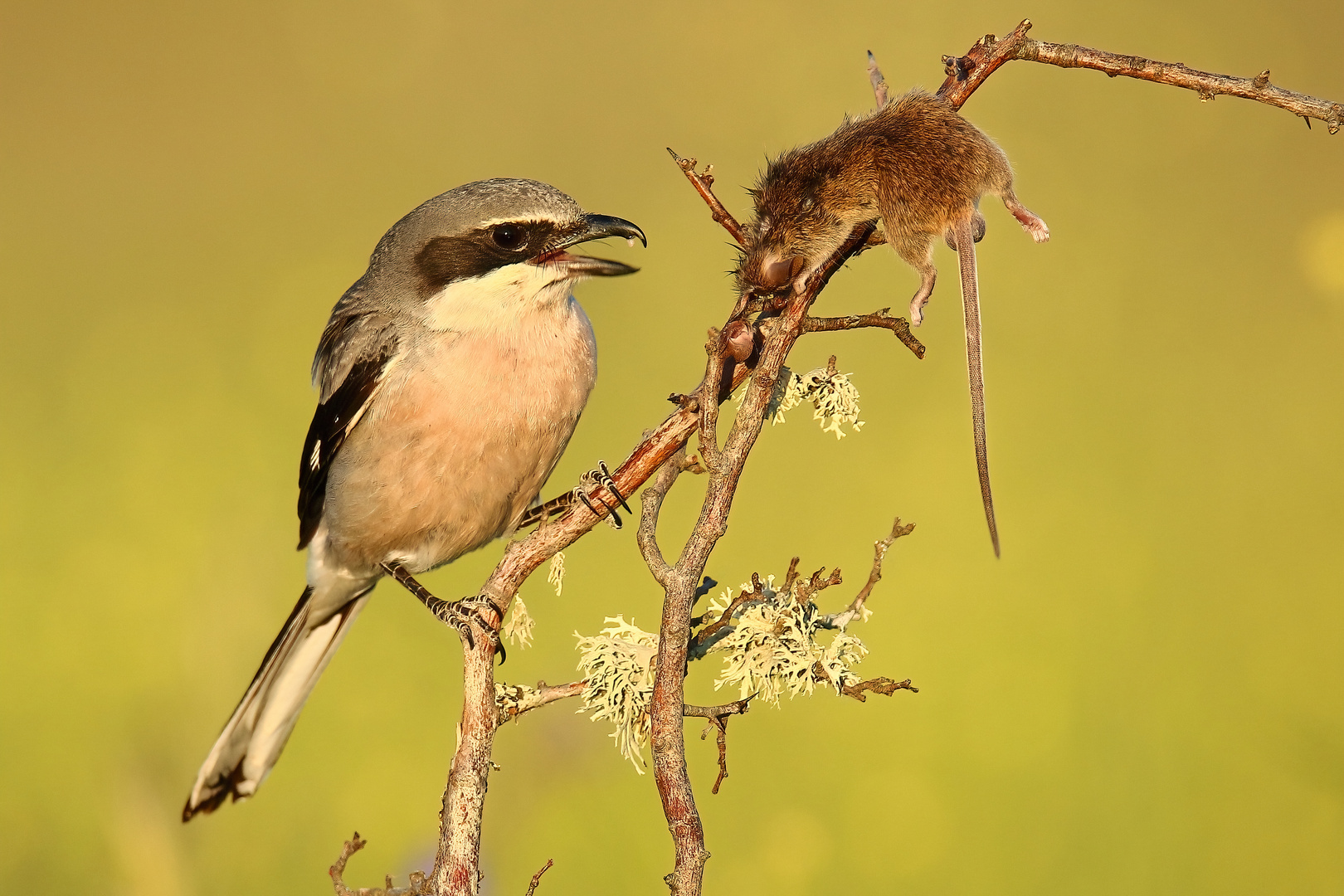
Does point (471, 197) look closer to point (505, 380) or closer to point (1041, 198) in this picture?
point (505, 380)

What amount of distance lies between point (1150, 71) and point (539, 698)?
142 centimetres

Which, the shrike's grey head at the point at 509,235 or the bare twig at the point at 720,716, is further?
the shrike's grey head at the point at 509,235

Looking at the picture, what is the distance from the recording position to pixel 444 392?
114 inches

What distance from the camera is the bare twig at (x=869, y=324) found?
174 centimetres

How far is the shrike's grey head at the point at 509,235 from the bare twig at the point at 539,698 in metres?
1.20

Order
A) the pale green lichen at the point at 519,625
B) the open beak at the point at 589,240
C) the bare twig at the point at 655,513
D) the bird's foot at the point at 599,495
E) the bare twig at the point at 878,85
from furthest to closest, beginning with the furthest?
the open beak at the point at 589,240, the pale green lichen at the point at 519,625, the bare twig at the point at 878,85, the bird's foot at the point at 599,495, the bare twig at the point at 655,513

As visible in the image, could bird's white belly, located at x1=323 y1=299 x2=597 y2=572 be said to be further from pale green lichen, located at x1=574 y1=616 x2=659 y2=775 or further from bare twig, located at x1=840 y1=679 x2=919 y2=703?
bare twig, located at x1=840 y1=679 x2=919 y2=703

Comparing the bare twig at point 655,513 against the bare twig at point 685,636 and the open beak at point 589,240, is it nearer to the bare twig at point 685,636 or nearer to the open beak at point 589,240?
the bare twig at point 685,636

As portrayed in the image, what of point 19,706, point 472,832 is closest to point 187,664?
point 19,706

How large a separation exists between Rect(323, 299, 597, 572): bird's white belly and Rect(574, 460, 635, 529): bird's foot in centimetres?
46

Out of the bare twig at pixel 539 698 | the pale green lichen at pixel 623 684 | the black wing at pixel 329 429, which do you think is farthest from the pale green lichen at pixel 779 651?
the black wing at pixel 329 429

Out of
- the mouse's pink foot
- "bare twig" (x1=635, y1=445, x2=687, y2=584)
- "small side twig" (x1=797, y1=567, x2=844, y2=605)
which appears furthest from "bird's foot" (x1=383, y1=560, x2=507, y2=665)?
the mouse's pink foot

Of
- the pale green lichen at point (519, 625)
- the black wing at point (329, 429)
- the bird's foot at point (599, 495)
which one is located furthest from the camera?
the black wing at point (329, 429)

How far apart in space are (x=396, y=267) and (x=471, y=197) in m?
0.39
